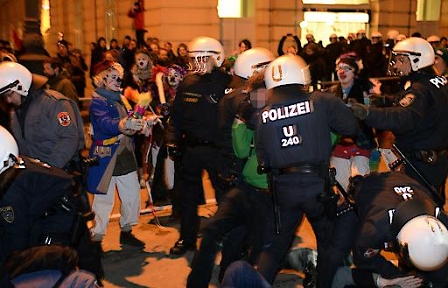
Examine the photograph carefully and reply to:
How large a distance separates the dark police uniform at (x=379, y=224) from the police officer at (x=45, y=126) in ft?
7.81

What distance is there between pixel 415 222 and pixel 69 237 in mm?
2182

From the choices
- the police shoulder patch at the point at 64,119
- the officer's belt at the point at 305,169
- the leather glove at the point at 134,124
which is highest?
the police shoulder patch at the point at 64,119

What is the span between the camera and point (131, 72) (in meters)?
7.58

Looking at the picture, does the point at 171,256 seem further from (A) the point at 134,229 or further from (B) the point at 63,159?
(B) the point at 63,159

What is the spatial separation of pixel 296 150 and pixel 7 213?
190cm

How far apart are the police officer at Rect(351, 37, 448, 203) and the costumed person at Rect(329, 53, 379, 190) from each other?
0.73 m

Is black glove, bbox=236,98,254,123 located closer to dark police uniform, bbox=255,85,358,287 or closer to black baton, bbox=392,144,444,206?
dark police uniform, bbox=255,85,358,287

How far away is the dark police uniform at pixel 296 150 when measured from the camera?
387cm

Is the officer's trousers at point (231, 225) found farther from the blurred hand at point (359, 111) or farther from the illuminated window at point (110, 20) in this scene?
the illuminated window at point (110, 20)

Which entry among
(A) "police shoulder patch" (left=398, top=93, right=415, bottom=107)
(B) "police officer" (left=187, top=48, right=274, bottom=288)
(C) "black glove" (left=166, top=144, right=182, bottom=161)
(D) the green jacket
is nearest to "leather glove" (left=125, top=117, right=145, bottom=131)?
(C) "black glove" (left=166, top=144, right=182, bottom=161)

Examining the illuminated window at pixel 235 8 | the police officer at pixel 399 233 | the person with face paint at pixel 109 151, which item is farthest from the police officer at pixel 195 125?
the illuminated window at pixel 235 8

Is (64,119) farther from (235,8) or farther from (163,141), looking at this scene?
(235,8)

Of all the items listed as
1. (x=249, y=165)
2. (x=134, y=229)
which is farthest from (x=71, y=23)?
(x=249, y=165)

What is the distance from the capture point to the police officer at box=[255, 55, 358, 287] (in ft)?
12.7
